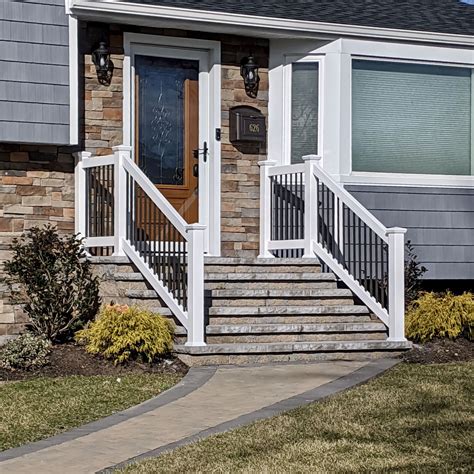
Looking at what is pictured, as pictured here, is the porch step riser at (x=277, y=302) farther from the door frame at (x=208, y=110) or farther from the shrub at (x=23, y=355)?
the shrub at (x=23, y=355)

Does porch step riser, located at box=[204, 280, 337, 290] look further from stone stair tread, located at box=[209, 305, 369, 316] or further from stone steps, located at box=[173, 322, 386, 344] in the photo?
stone steps, located at box=[173, 322, 386, 344]

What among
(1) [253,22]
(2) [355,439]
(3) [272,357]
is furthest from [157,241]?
(2) [355,439]

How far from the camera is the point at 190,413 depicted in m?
7.67

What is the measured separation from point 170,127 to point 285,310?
2.92 metres

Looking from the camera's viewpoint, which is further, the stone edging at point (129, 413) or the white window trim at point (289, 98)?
the white window trim at point (289, 98)

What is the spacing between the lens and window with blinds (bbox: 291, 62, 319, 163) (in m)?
12.8

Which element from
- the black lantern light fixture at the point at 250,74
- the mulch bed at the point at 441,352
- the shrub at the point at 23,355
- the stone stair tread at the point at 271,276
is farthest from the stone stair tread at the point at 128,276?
the black lantern light fixture at the point at 250,74

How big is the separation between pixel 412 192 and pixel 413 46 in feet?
5.65

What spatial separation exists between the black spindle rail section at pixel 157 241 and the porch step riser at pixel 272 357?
67 cm

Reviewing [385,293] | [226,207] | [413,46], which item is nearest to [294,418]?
[385,293]

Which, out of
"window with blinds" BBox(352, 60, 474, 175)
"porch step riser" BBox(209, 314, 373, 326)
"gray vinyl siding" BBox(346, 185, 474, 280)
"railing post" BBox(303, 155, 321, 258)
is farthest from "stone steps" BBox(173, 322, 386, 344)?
"window with blinds" BBox(352, 60, 474, 175)

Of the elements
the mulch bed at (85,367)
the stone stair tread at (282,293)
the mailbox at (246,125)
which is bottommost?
the mulch bed at (85,367)

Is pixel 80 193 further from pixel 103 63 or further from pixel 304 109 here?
pixel 304 109

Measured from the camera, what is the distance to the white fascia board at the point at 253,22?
37.4ft
